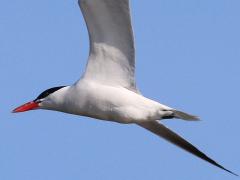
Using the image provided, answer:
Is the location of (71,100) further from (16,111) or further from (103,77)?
(16,111)

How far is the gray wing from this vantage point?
39.7 ft

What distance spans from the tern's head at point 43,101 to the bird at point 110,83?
2cm

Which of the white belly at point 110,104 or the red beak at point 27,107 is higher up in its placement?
the white belly at point 110,104

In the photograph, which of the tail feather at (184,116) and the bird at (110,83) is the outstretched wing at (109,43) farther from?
the tail feather at (184,116)

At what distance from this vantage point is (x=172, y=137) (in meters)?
12.3

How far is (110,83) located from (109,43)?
526 mm

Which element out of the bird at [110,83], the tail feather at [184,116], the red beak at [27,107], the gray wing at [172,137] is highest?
the bird at [110,83]

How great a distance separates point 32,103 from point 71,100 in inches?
39.9

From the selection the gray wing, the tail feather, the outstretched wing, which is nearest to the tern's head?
the outstretched wing

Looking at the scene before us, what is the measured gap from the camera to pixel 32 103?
12492 mm

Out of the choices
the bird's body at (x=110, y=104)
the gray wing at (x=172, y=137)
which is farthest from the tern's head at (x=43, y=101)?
the gray wing at (x=172, y=137)

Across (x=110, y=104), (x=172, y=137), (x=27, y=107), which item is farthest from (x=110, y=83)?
(x=27, y=107)

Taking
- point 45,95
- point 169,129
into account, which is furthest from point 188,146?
point 45,95

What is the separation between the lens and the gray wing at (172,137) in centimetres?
1210
